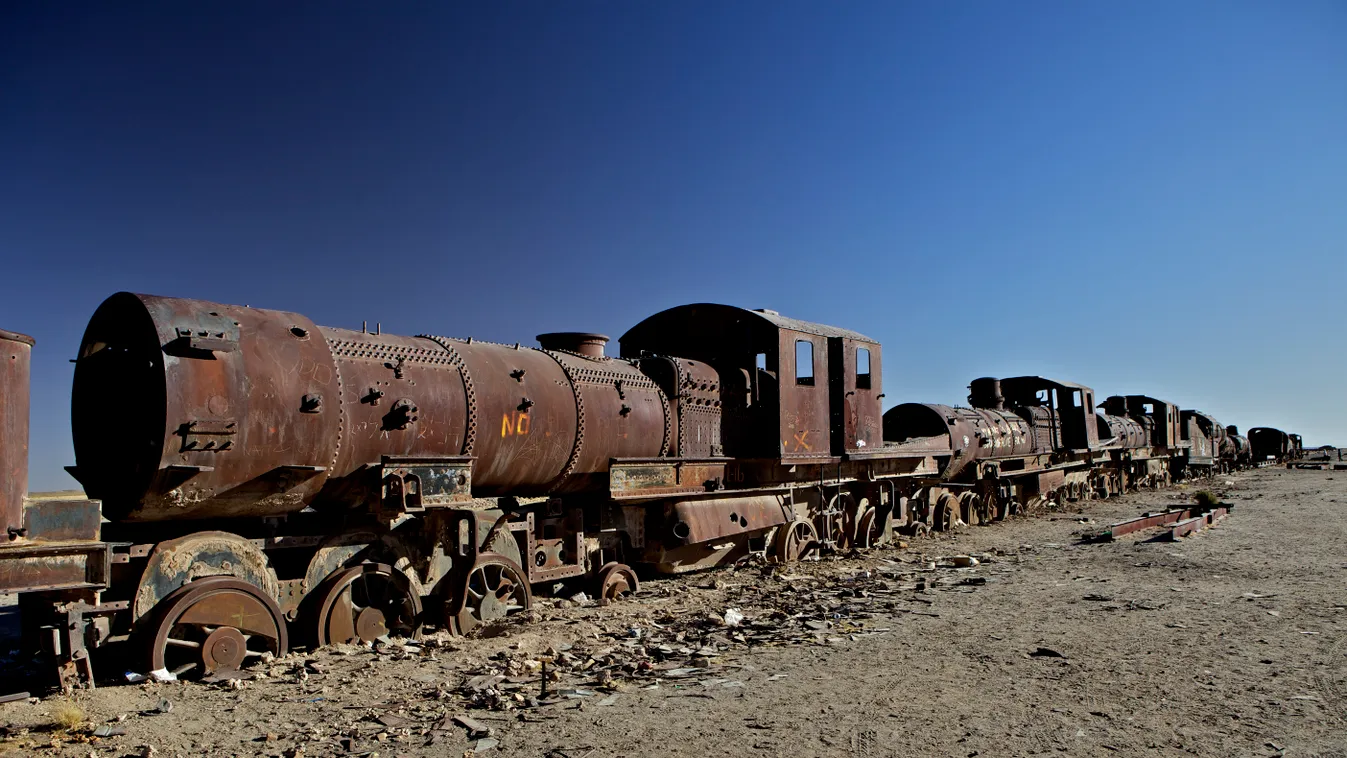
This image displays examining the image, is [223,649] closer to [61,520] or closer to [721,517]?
[61,520]

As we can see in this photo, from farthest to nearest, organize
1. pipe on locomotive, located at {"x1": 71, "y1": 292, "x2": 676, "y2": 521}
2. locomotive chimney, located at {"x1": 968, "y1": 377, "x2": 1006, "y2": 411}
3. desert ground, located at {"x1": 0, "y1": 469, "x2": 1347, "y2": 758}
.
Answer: locomotive chimney, located at {"x1": 968, "y1": 377, "x2": 1006, "y2": 411} < pipe on locomotive, located at {"x1": 71, "y1": 292, "x2": 676, "y2": 521} < desert ground, located at {"x1": 0, "y1": 469, "x2": 1347, "y2": 758}

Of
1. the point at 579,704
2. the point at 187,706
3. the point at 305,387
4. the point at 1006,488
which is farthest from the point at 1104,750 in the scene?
the point at 1006,488

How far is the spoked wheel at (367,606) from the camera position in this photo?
752 cm

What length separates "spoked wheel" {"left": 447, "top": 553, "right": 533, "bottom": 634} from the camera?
27.6 feet

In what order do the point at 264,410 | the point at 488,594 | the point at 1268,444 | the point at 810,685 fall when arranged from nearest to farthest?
the point at 810,685 < the point at 264,410 < the point at 488,594 < the point at 1268,444

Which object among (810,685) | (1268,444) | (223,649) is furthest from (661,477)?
(1268,444)

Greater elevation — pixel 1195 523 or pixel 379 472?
pixel 379 472

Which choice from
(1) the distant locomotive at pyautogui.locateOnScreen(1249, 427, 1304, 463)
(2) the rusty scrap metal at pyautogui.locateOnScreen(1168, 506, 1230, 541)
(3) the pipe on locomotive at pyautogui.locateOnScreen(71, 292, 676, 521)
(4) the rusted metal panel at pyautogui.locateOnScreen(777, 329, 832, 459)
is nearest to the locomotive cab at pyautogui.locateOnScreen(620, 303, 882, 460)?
(4) the rusted metal panel at pyautogui.locateOnScreen(777, 329, 832, 459)

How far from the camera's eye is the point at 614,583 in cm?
1048

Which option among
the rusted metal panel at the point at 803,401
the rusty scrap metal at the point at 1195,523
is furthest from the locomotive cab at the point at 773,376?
the rusty scrap metal at the point at 1195,523

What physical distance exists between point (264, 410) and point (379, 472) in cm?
123

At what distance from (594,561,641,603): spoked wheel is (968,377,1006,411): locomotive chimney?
628 inches

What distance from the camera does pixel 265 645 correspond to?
7191mm

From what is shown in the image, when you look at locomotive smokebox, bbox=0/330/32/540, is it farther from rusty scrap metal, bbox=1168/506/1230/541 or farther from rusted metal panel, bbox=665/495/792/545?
rusty scrap metal, bbox=1168/506/1230/541
